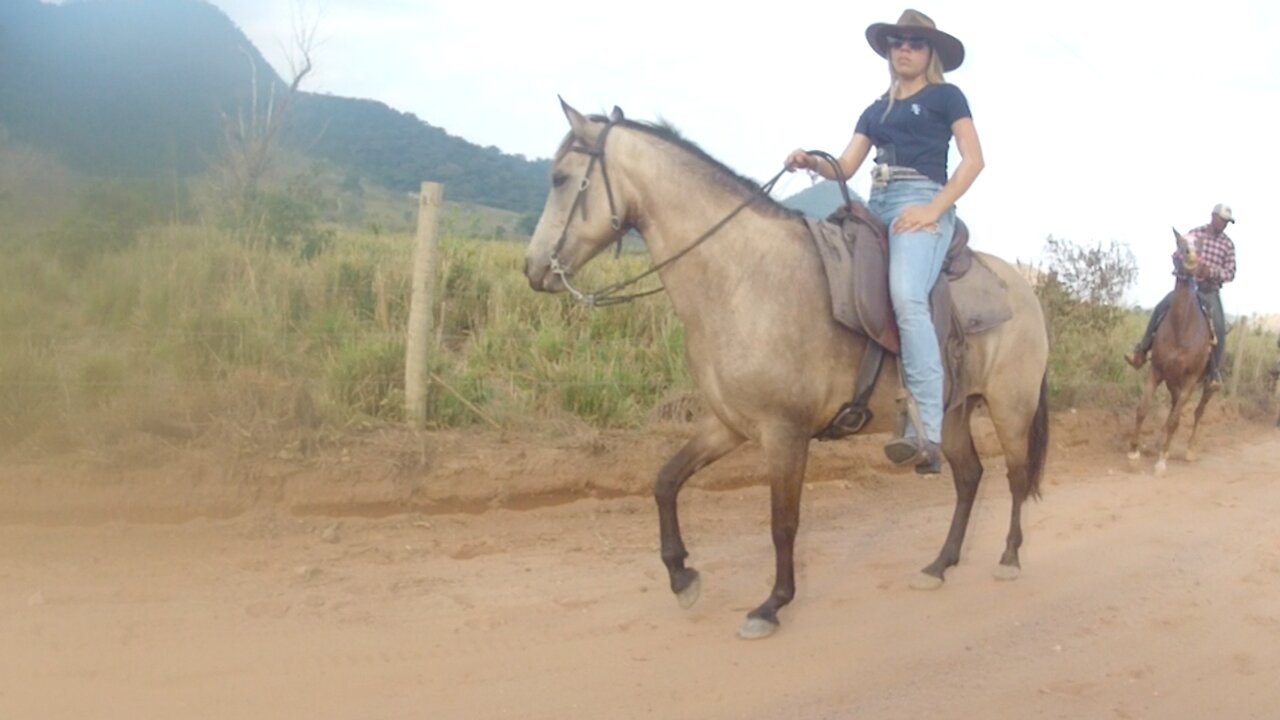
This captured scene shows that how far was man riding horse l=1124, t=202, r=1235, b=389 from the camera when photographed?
12.4 m

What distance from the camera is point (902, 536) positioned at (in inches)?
300

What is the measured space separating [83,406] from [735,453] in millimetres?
4695

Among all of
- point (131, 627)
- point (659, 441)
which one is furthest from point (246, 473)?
point (659, 441)

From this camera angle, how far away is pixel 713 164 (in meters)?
5.49

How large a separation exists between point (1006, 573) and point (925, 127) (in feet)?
9.02

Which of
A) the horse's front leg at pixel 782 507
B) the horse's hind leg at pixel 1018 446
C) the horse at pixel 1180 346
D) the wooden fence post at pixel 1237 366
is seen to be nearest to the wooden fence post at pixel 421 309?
the horse's front leg at pixel 782 507

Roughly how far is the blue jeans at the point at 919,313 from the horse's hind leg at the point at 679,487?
36.5 inches

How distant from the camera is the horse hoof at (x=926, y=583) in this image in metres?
6.29

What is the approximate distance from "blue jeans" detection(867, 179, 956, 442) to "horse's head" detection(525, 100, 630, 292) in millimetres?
1426

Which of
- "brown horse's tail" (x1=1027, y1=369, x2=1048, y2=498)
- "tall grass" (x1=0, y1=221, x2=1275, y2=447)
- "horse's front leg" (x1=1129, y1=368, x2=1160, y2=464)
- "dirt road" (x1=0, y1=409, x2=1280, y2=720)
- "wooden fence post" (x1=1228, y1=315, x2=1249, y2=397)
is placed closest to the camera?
"dirt road" (x1=0, y1=409, x2=1280, y2=720)

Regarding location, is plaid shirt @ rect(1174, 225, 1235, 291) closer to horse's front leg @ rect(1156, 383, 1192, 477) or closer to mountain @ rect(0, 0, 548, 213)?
horse's front leg @ rect(1156, 383, 1192, 477)

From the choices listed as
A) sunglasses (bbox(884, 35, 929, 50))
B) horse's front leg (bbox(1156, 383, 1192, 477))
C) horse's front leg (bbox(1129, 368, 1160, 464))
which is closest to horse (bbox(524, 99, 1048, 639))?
sunglasses (bbox(884, 35, 929, 50))

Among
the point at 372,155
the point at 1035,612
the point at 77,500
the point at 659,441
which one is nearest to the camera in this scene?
the point at 1035,612

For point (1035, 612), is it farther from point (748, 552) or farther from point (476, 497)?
point (476, 497)
